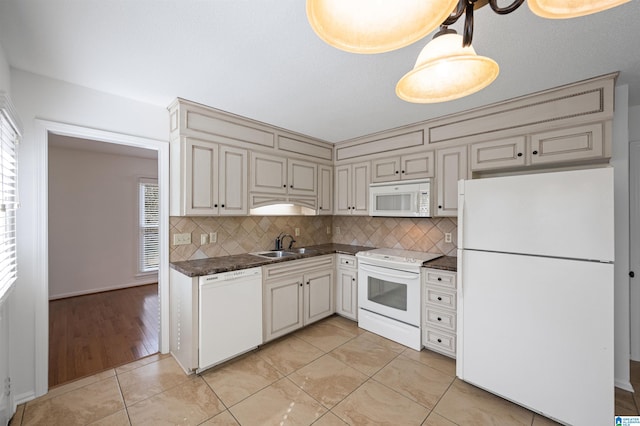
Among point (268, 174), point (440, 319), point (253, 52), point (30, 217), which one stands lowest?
point (440, 319)

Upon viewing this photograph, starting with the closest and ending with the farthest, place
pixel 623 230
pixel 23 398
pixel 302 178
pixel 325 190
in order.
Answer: pixel 23 398
pixel 623 230
pixel 302 178
pixel 325 190

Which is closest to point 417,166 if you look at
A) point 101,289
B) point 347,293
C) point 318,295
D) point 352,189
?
point 352,189

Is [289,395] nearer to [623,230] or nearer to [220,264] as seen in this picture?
[220,264]

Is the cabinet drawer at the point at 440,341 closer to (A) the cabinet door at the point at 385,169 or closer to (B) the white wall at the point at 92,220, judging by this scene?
(A) the cabinet door at the point at 385,169

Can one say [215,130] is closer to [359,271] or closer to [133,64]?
[133,64]

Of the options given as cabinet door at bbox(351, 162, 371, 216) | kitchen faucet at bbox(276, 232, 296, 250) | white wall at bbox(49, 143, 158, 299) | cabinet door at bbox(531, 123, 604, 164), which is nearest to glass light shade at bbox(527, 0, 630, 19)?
cabinet door at bbox(531, 123, 604, 164)

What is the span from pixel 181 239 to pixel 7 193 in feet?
3.99

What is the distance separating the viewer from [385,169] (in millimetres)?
3227

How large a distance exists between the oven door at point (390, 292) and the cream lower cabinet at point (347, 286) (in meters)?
0.10

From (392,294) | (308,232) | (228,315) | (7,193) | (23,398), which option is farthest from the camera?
(308,232)

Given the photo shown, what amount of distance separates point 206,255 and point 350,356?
1791 millimetres

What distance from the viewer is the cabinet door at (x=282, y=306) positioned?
266 centimetres

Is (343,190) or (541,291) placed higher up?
(343,190)

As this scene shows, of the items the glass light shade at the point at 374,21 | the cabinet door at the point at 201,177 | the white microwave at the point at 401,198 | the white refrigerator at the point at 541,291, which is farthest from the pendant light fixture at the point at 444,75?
the cabinet door at the point at 201,177
